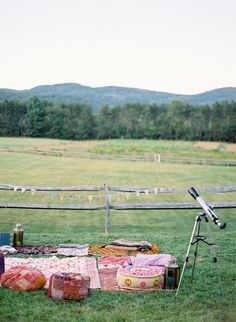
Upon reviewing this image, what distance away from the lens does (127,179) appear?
23656 millimetres

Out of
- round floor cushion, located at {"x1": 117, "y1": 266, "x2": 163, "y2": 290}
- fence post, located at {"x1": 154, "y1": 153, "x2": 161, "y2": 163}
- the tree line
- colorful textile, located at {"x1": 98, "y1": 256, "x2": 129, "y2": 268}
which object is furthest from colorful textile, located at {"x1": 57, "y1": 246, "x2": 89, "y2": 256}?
fence post, located at {"x1": 154, "y1": 153, "x2": 161, "y2": 163}

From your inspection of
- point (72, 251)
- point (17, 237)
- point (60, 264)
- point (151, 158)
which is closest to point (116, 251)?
point (72, 251)

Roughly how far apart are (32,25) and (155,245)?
1411cm

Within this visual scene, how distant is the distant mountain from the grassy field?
122 inches

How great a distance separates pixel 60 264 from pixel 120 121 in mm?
42325

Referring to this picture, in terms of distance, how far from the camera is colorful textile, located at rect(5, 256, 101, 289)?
7211 millimetres

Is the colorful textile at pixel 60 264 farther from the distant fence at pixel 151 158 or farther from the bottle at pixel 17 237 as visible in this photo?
the distant fence at pixel 151 158

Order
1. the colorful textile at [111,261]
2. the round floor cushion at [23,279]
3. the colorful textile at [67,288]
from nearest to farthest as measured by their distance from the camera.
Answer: the colorful textile at [67,288] → the round floor cushion at [23,279] → the colorful textile at [111,261]

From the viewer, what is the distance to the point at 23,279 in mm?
6215

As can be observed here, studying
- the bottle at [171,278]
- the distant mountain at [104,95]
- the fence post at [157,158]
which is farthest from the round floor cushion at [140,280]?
the fence post at [157,158]

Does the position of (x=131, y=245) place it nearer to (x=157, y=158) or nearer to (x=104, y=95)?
(x=157, y=158)

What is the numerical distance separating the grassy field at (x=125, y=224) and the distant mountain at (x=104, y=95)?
3110 mm

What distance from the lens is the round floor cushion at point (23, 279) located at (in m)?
6.18

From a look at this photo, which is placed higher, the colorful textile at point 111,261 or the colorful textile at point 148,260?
the colorful textile at point 148,260
